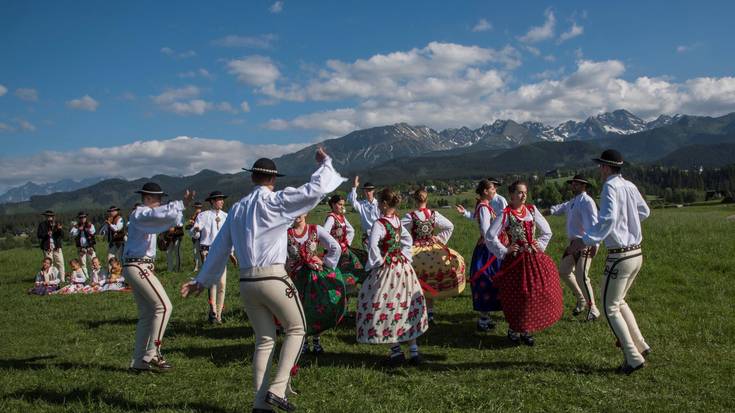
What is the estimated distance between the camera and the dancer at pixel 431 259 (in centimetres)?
972

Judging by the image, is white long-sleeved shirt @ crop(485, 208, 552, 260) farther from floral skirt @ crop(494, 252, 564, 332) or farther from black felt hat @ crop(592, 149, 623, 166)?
black felt hat @ crop(592, 149, 623, 166)

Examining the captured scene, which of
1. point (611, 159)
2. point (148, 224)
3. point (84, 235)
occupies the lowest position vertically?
point (84, 235)

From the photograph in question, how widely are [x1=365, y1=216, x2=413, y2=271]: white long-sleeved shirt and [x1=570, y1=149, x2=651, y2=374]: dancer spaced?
2.51m

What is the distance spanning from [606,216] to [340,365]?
4235 mm

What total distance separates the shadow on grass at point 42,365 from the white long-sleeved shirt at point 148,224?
71.1 inches

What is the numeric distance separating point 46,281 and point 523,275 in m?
17.5

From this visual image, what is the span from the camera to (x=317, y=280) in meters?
7.97

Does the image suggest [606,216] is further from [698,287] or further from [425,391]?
[698,287]

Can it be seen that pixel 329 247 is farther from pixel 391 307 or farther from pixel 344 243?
pixel 344 243

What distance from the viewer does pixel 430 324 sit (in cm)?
996

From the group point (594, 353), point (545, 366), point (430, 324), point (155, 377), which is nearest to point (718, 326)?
point (594, 353)

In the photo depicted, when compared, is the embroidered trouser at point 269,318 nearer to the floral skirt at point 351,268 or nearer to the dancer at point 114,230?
the floral skirt at point 351,268

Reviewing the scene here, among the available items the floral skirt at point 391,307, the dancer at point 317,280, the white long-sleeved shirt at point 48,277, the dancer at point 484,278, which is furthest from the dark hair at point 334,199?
the white long-sleeved shirt at point 48,277

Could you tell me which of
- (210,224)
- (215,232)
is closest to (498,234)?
(215,232)
